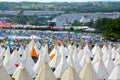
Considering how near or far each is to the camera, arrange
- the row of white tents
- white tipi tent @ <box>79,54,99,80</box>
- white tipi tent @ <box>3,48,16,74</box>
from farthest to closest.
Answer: white tipi tent @ <box>3,48,16,74</box> → white tipi tent @ <box>79,54,99,80</box> → the row of white tents

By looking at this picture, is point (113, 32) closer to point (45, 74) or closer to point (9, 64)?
point (9, 64)

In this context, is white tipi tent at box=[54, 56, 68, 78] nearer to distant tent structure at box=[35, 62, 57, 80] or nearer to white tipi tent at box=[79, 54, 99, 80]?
white tipi tent at box=[79, 54, 99, 80]

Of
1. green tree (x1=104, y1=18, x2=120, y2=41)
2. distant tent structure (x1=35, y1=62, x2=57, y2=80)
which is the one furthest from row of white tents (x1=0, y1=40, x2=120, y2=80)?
green tree (x1=104, y1=18, x2=120, y2=41)

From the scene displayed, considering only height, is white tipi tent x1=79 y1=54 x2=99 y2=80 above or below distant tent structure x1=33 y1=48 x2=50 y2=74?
above

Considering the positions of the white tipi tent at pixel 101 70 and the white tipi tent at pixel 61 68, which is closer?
the white tipi tent at pixel 101 70

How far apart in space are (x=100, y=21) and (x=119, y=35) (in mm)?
34984

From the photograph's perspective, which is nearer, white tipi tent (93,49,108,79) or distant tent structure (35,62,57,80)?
distant tent structure (35,62,57,80)

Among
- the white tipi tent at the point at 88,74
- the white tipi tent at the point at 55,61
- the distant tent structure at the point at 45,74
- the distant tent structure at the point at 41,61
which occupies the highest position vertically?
the distant tent structure at the point at 45,74

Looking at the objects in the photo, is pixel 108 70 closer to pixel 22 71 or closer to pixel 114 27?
pixel 22 71

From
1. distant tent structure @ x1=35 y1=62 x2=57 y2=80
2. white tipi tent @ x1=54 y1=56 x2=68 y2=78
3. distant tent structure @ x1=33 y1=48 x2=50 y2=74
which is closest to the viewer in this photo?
distant tent structure @ x1=35 y1=62 x2=57 y2=80

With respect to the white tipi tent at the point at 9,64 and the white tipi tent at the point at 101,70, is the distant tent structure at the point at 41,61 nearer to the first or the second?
the white tipi tent at the point at 9,64

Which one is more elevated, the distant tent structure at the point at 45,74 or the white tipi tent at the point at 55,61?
the distant tent structure at the point at 45,74

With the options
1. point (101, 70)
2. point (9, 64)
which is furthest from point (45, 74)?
point (9, 64)

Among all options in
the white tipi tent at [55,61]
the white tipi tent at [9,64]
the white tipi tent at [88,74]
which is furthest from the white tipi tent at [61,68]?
the white tipi tent at [88,74]
